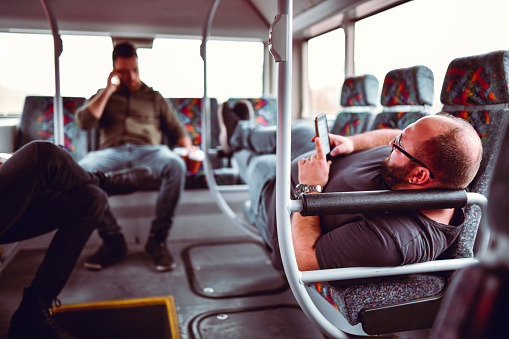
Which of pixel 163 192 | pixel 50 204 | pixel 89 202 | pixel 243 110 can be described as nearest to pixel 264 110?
pixel 243 110

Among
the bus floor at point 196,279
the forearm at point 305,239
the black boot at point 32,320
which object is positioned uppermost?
the forearm at point 305,239

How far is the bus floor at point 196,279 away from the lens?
2.06m

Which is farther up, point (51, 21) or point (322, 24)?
point (322, 24)

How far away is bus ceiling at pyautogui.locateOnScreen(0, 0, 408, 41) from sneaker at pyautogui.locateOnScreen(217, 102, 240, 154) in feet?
3.21

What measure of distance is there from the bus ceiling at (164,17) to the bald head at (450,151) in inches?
87.2

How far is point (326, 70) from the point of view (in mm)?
4027

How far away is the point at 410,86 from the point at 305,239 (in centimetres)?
105

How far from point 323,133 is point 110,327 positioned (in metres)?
1.43

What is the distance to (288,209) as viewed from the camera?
1134mm

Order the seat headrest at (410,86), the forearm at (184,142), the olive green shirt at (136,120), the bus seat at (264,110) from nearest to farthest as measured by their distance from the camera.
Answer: the seat headrest at (410,86)
the olive green shirt at (136,120)
the forearm at (184,142)
the bus seat at (264,110)

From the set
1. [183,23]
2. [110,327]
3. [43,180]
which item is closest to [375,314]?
[43,180]

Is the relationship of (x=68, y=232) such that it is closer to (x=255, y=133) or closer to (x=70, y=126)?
(x=255, y=133)

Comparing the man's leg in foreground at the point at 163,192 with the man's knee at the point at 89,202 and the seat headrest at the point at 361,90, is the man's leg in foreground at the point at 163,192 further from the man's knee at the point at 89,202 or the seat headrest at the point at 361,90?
the seat headrest at the point at 361,90

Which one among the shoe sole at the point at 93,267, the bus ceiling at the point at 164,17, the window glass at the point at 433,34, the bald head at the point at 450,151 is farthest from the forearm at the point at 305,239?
the bus ceiling at the point at 164,17
